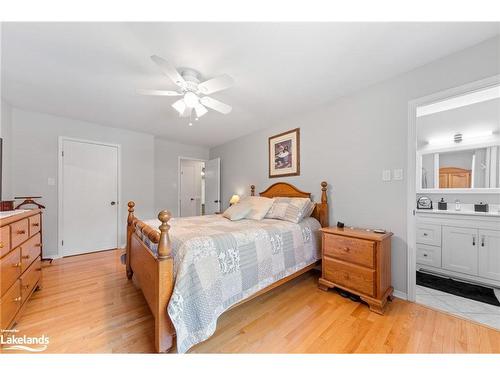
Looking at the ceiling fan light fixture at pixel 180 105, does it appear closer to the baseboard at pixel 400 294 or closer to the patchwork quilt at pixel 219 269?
the patchwork quilt at pixel 219 269

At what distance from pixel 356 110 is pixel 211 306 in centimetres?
253

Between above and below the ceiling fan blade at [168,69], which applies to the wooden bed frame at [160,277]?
below

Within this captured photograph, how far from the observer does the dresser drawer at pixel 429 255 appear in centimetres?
248

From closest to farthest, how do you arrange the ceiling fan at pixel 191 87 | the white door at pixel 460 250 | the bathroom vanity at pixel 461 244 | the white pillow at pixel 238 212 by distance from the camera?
the ceiling fan at pixel 191 87, the bathroom vanity at pixel 461 244, the white door at pixel 460 250, the white pillow at pixel 238 212

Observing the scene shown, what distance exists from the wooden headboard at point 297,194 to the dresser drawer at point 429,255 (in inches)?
54.9

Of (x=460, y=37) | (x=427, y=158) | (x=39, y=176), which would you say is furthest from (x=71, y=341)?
(x=427, y=158)

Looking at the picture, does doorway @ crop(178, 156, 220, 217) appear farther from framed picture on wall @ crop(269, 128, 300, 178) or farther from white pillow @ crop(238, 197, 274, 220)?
white pillow @ crop(238, 197, 274, 220)

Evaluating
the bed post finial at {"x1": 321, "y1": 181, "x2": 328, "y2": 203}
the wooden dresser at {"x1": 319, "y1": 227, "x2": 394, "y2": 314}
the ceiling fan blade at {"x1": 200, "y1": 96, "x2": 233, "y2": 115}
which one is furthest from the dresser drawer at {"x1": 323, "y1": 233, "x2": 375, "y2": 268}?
the ceiling fan blade at {"x1": 200, "y1": 96, "x2": 233, "y2": 115}

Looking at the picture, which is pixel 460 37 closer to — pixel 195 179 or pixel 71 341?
pixel 71 341

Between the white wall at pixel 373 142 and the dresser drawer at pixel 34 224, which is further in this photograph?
the dresser drawer at pixel 34 224

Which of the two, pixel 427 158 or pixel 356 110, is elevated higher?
pixel 356 110

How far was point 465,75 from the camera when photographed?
5.22 ft

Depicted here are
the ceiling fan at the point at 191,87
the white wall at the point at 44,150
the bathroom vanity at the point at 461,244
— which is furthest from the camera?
the white wall at the point at 44,150

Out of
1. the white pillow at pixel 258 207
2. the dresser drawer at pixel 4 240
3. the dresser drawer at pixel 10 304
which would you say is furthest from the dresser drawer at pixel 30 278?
the white pillow at pixel 258 207
